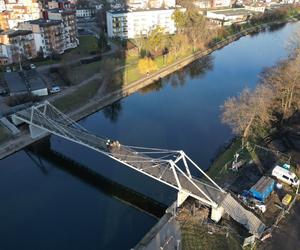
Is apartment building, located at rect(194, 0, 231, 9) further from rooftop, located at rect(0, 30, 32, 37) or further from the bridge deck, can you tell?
the bridge deck

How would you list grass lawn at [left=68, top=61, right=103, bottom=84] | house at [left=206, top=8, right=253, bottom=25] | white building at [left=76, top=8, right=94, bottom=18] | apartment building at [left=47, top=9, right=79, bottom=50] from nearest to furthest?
1. grass lawn at [left=68, top=61, right=103, bottom=84]
2. apartment building at [left=47, top=9, right=79, bottom=50]
3. house at [left=206, top=8, right=253, bottom=25]
4. white building at [left=76, top=8, right=94, bottom=18]

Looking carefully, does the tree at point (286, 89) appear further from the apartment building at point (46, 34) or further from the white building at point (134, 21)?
the white building at point (134, 21)

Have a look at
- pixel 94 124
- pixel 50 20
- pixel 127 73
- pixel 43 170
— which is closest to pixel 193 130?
pixel 94 124

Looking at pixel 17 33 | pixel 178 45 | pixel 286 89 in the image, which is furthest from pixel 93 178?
pixel 178 45

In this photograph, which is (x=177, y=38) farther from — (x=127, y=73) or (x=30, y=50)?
(x=30, y=50)

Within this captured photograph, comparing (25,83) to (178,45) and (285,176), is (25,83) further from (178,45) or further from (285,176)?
(285,176)

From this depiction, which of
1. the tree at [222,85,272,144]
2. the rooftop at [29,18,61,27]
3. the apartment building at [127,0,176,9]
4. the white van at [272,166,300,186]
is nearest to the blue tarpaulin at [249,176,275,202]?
the white van at [272,166,300,186]
